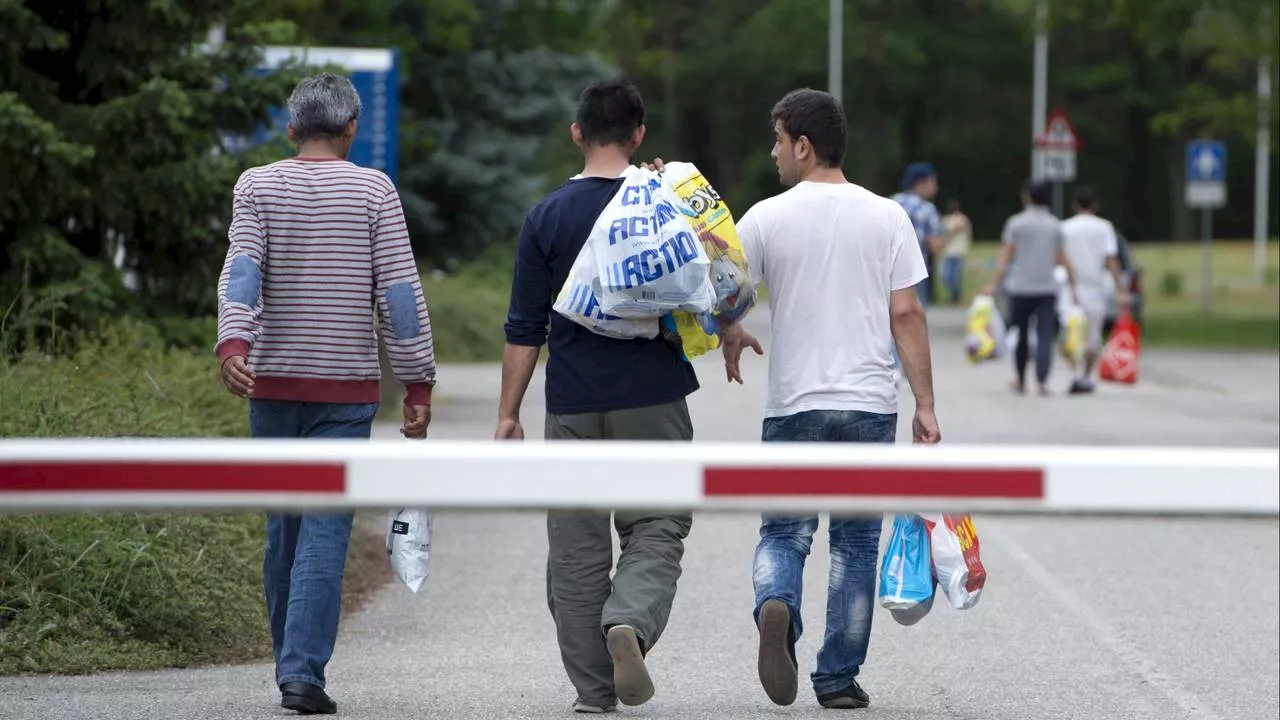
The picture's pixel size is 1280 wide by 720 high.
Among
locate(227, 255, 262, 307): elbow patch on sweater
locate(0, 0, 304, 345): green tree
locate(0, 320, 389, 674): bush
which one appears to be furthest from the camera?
locate(0, 0, 304, 345): green tree

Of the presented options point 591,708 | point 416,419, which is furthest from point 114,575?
point 591,708

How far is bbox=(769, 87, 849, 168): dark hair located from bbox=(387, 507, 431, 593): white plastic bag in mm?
1541

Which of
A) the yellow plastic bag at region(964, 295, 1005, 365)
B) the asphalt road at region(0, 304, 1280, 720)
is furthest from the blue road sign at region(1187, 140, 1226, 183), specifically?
the asphalt road at region(0, 304, 1280, 720)

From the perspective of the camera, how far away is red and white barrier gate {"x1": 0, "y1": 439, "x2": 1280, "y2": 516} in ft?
10.7

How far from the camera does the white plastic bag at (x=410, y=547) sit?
20.6 feet

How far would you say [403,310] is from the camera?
6.19 meters

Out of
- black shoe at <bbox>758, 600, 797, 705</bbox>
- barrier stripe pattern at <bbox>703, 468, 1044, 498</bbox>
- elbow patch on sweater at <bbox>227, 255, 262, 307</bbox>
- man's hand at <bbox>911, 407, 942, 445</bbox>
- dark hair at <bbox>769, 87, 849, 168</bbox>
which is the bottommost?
black shoe at <bbox>758, 600, 797, 705</bbox>

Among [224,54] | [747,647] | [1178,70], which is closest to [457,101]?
[224,54]

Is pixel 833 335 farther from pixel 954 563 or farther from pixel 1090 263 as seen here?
pixel 1090 263

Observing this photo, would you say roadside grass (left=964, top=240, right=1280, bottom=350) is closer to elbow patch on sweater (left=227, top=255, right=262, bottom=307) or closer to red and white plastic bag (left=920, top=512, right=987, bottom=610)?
red and white plastic bag (left=920, top=512, right=987, bottom=610)

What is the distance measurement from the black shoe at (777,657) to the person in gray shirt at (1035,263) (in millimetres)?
11685

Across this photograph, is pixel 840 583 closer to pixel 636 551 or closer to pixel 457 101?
pixel 636 551

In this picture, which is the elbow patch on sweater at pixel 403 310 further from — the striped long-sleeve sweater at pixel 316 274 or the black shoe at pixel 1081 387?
the black shoe at pixel 1081 387

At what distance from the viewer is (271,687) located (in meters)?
6.63
